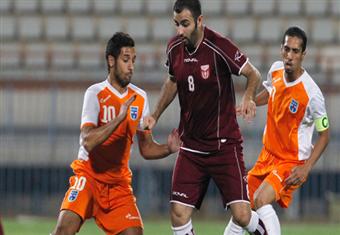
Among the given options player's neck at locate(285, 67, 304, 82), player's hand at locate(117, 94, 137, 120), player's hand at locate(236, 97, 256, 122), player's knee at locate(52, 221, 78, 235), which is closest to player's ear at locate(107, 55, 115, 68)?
player's hand at locate(117, 94, 137, 120)

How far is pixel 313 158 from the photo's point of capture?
9773 millimetres

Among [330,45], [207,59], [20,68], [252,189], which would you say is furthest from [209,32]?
[330,45]

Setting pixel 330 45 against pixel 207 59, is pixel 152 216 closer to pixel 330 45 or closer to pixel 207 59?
pixel 330 45

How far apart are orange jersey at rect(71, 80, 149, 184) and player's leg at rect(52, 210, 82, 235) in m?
0.41

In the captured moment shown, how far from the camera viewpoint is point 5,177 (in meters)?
17.5

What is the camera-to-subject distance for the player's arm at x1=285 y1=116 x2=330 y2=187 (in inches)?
385

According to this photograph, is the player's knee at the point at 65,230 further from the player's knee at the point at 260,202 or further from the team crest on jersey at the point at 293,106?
the team crest on jersey at the point at 293,106

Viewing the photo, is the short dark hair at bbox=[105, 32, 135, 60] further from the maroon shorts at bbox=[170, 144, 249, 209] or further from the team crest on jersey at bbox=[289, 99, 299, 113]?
the team crest on jersey at bbox=[289, 99, 299, 113]

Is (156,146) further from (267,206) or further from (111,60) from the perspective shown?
(267,206)

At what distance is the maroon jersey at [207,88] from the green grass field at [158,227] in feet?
16.1

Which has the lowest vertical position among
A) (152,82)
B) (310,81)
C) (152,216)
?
(152,216)

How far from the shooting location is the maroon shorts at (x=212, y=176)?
31.2 feet

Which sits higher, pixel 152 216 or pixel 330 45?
pixel 330 45

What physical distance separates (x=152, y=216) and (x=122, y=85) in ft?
26.2
